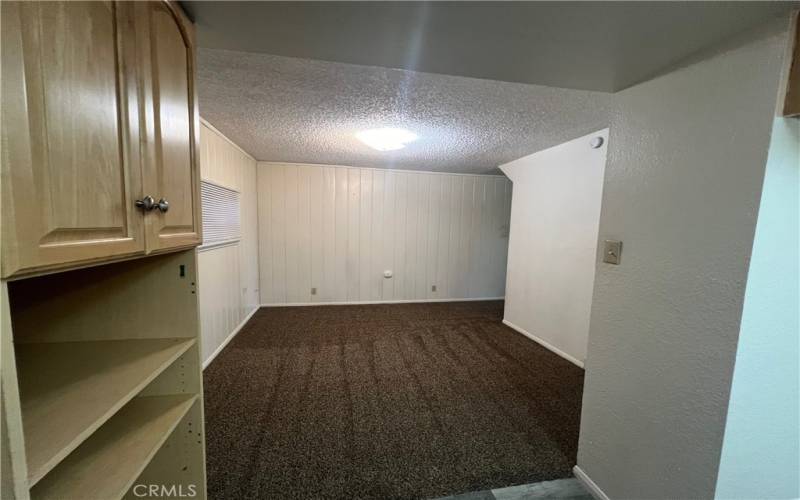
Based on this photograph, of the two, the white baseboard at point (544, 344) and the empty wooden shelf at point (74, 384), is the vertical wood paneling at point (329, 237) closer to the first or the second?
the white baseboard at point (544, 344)

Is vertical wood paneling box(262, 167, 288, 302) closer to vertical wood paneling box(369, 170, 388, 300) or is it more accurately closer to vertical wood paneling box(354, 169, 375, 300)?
vertical wood paneling box(354, 169, 375, 300)

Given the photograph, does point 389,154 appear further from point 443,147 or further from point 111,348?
point 111,348

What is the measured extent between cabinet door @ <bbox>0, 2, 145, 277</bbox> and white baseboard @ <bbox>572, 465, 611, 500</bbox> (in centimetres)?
226

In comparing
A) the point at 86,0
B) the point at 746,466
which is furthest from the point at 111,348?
the point at 746,466

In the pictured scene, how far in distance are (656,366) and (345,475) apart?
1622 millimetres

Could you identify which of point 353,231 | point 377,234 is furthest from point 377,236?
point 353,231

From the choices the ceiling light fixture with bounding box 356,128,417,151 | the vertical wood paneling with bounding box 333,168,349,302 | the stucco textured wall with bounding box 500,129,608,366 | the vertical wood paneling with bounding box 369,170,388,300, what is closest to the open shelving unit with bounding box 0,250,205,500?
the ceiling light fixture with bounding box 356,128,417,151

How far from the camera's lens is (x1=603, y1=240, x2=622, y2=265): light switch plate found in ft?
4.51

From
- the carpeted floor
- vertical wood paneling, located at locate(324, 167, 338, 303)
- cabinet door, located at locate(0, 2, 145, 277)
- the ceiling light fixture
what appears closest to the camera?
cabinet door, located at locate(0, 2, 145, 277)

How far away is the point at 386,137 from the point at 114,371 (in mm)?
2444

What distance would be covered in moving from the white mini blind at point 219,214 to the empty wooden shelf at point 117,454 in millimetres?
1817

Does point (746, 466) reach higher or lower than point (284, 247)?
lower

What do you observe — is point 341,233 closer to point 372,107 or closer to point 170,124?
point 372,107

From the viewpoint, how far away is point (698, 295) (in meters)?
1.07
